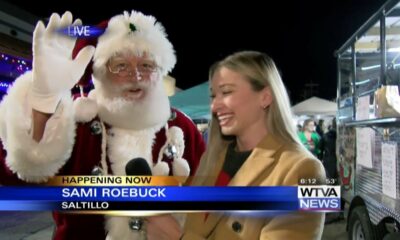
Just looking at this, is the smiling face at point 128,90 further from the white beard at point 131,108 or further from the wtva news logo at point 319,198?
the wtva news logo at point 319,198

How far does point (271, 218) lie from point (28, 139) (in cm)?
97

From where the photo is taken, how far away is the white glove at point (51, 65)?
1479 millimetres

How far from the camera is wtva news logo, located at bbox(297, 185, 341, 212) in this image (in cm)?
126

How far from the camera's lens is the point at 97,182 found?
1557 mm

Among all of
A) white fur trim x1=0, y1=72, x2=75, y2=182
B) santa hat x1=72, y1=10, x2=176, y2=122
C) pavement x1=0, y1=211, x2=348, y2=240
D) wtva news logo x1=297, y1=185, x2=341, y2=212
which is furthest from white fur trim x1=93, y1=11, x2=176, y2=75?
pavement x1=0, y1=211, x2=348, y2=240

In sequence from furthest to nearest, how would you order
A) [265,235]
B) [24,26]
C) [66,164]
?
1. [24,26]
2. [66,164]
3. [265,235]

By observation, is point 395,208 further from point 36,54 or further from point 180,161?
point 36,54

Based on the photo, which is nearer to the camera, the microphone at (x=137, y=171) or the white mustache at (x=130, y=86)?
the microphone at (x=137, y=171)

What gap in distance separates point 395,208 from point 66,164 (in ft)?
5.63

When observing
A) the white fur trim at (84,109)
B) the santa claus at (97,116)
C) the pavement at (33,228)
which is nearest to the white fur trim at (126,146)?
the santa claus at (97,116)

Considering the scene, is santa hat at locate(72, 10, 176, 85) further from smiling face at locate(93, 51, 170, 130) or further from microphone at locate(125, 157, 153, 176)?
microphone at locate(125, 157, 153, 176)

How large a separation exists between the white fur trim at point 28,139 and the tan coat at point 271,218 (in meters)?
0.62

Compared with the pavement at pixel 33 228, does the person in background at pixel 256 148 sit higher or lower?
higher

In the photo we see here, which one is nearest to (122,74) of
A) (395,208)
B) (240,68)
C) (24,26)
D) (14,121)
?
(14,121)
